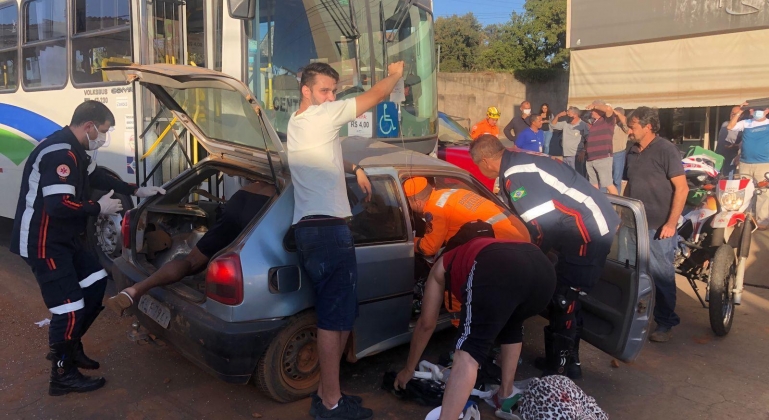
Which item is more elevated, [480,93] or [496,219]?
[480,93]

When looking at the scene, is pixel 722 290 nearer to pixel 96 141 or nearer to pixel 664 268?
pixel 664 268

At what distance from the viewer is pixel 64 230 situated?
4.04 m

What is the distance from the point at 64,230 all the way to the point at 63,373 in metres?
0.93

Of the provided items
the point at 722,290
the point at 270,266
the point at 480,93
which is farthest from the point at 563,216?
the point at 480,93

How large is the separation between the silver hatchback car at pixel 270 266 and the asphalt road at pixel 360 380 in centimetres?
33

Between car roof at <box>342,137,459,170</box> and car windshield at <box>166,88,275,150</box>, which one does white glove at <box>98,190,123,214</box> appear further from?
car roof at <box>342,137,459,170</box>

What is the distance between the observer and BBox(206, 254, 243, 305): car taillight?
363cm

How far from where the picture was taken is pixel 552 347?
4402 mm

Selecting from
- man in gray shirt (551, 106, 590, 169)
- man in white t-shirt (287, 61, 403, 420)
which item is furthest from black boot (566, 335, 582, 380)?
man in gray shirt (551, 106, 590, 169)

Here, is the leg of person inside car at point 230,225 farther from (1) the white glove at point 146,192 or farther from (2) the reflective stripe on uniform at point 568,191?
(2) the reflective stripe on uniform at point 568,191

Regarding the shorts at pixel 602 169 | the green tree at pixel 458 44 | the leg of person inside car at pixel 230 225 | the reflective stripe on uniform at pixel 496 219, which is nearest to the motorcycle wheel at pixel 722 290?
the reflective stripe on uniform at pixel 496 219

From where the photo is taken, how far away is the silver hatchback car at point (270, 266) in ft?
12.1

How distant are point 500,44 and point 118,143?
87.6ft

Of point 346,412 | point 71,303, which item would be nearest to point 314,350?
point 346,412
